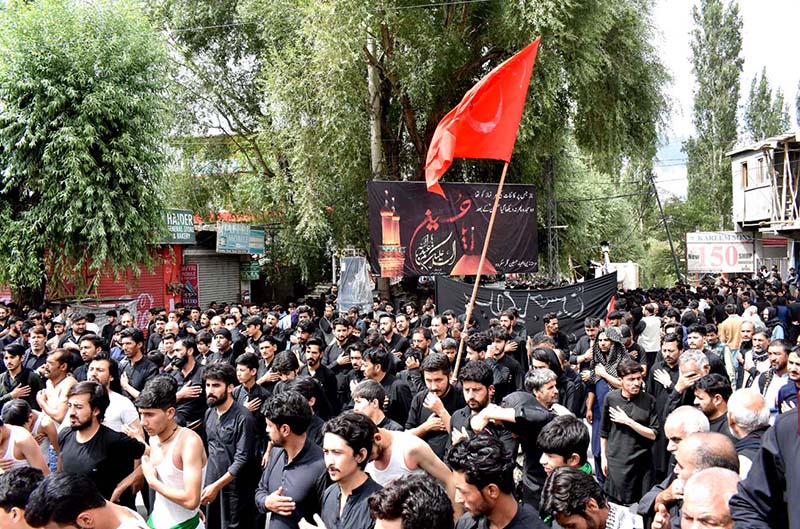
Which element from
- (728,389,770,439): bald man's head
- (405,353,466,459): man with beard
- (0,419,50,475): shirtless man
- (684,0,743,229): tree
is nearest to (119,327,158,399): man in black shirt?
(0,419,50,475): shirtless man

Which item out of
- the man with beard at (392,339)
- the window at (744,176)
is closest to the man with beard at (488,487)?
the man with beard at (392,339)

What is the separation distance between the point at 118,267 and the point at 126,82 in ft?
14.0

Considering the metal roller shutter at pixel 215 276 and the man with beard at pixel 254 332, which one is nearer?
the man with beard at pixel 254 332

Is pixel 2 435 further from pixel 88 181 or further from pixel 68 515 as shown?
pixel 88 181

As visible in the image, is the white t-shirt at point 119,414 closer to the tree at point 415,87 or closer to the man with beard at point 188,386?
the man with beard at point 188,386

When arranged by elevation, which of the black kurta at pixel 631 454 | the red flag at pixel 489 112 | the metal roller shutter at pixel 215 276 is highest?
the red flag at pixel 489 112

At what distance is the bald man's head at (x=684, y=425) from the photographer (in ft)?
12.9

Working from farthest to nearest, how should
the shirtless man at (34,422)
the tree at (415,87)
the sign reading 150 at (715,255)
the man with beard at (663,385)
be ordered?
the sign reading 150 at (715,255) → the tree at (415,87) → the man with beard at (663,385) → the shirtless man at (34,422)

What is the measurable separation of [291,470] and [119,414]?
224cm

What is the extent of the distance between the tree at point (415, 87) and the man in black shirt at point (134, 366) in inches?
454

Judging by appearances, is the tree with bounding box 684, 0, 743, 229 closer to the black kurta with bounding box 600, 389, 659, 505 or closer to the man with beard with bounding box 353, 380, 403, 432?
the black kurta with bounding box 600, 389, 659, 505

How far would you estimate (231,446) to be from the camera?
17.4 ft

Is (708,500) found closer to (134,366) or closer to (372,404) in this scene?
(372,404)

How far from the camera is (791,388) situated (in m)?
5.35
